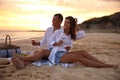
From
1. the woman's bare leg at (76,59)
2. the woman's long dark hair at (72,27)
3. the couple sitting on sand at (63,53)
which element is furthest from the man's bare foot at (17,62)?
the woman's long dark hair at (72,27)

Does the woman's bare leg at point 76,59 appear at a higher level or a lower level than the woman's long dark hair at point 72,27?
lower

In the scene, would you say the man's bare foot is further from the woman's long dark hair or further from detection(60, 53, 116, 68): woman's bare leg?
the woman's long dark hair

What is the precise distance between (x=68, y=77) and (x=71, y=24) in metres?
1.51

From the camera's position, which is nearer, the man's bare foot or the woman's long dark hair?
the man's bare foot

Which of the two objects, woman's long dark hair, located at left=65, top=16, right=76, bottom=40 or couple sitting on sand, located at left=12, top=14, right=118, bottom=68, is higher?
woman's long dark hair, located at left=65, top=16, right=76, bottom=40

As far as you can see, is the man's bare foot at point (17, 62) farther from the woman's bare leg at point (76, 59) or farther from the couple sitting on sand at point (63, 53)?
the woman's bare leg at point (76, 59)

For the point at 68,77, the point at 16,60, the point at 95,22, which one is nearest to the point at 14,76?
the point at 16,60

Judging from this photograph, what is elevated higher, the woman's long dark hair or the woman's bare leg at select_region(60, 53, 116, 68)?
the woman's long dark hair

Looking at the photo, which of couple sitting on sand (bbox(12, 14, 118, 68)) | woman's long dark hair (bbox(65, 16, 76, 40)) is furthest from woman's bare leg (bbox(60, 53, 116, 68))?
woman's long dark hair (bbox(65, 16, 76, 40))

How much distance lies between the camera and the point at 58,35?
705cm

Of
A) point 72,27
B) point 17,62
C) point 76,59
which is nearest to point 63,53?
point 76,59

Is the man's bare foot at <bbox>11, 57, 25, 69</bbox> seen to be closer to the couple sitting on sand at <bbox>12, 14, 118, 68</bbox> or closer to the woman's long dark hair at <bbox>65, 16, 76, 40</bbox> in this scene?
the couple sitting on sand at <bbox>12, 14, 118, 68</bbox>

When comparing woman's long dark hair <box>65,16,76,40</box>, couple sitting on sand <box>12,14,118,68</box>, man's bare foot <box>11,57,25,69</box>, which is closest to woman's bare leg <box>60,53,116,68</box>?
couple sitting on sand <box>12,14,118,68</box>

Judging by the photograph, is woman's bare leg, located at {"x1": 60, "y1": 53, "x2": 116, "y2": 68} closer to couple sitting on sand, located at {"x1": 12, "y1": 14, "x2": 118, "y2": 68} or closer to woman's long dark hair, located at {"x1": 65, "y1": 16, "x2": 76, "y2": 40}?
couple sitting on sand, located at {"x1": 12, "y1": 14, "x2": 118, "y2": 68}
